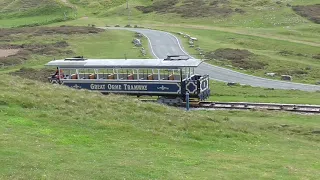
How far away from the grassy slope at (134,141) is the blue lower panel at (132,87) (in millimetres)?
8039

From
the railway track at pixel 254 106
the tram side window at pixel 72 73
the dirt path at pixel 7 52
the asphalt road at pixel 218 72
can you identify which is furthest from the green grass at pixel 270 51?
the dirt path at pixel 7 52

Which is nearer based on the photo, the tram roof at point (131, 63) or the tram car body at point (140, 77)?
the tram roof at point (131, 63)

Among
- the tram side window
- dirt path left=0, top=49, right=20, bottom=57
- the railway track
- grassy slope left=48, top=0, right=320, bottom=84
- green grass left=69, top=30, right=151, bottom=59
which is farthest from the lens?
green grass left=69, top=30, right=151, bottom=59

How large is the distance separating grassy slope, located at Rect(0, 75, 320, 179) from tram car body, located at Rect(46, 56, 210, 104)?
7241 millimetres

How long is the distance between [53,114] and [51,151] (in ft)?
24.9

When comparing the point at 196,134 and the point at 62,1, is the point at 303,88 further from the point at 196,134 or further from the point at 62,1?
the point at 62,1

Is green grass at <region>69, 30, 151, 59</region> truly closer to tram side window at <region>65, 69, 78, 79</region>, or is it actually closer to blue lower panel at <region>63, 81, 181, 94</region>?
tram side window at <region>65, 69, 78, 79</region>

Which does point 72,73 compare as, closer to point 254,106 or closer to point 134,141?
point 254,106

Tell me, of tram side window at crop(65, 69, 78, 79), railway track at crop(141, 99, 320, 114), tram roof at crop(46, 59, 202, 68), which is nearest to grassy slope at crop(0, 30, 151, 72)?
tram side window at crop(65, 69, 78, 79)

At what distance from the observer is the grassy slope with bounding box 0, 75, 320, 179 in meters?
18.2

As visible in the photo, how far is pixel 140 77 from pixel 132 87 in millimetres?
1221

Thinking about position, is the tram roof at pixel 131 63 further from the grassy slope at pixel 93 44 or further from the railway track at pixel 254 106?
the grassy slope at pixel 93 44

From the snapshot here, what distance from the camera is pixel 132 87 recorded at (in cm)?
4375

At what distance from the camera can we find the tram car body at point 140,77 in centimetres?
4172
